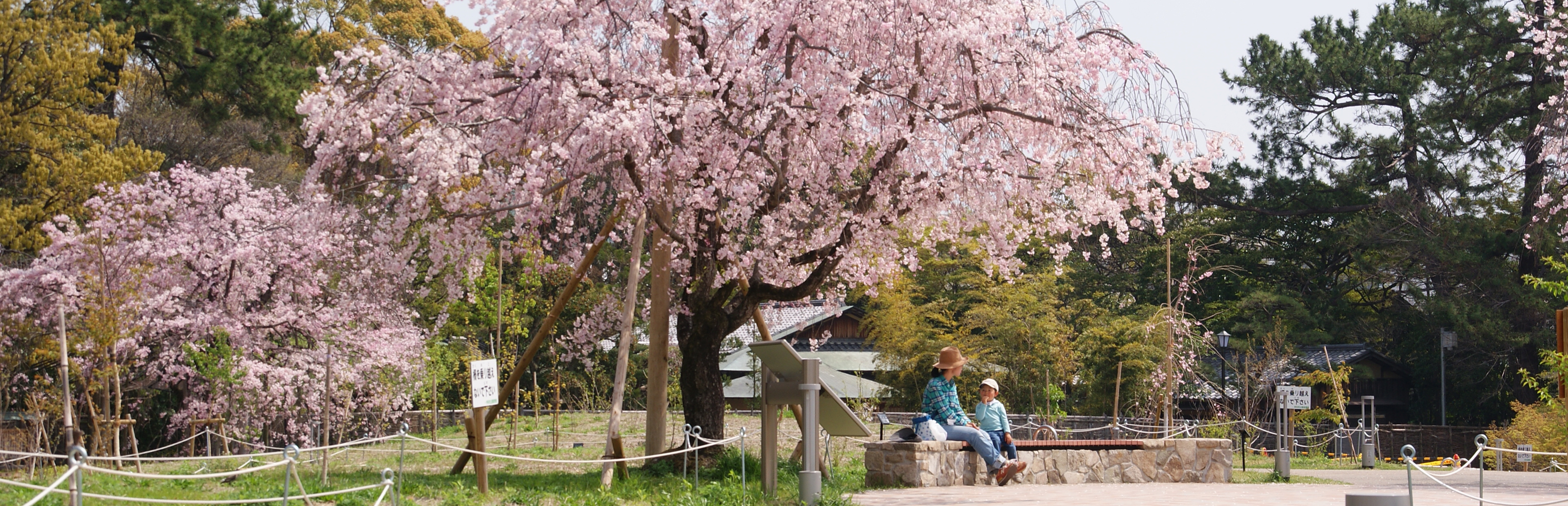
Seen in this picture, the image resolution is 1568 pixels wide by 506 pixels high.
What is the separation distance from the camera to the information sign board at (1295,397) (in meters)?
17.4

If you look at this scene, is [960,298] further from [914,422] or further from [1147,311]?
[914,422]

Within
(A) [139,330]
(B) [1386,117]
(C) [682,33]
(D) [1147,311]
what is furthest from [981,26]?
(B) [1386,117]

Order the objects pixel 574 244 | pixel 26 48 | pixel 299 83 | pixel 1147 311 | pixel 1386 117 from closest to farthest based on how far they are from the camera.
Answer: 1. pixel 574 244
2. pixel 26 48
3. pixel 299 83
4. pixel 1147 311
5. pixel 1386 117

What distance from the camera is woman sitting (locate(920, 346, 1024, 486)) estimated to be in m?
10.6

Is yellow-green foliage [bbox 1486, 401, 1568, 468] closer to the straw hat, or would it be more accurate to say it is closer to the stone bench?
the stone bench

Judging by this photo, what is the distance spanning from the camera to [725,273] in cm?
1142

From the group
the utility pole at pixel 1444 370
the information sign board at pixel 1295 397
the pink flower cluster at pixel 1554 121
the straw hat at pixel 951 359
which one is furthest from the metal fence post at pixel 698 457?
the utility pole at pixel 1444 370

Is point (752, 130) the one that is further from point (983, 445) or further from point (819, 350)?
point (819, 350)

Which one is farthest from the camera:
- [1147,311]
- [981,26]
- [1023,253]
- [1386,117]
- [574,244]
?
[1023,253]

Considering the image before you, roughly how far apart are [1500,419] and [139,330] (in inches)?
1221

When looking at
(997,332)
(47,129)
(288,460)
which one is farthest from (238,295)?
(997,332)

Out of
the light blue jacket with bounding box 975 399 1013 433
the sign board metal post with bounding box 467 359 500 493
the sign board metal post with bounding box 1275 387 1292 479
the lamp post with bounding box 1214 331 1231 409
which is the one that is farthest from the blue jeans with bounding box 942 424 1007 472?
the lamp post with bounding box 1214 331 1231 409

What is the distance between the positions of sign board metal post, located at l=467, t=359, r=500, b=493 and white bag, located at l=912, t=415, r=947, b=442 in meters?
3.60

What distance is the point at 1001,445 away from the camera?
11.1m
